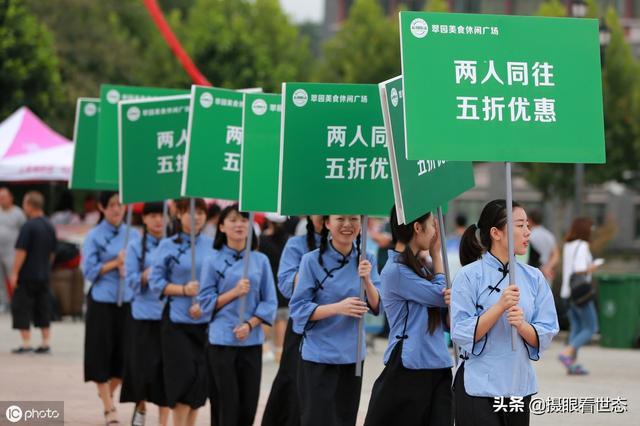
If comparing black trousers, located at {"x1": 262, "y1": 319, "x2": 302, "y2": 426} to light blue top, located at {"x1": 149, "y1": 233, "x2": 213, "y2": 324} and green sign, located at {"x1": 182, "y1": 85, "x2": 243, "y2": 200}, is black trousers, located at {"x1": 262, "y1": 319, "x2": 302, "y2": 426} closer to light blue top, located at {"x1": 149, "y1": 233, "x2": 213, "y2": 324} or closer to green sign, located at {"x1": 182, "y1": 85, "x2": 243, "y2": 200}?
light blue top, located at {"x1": 149, "y1": 233, "x2": 213, "y2": 324}

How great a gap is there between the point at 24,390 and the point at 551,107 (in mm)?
7941

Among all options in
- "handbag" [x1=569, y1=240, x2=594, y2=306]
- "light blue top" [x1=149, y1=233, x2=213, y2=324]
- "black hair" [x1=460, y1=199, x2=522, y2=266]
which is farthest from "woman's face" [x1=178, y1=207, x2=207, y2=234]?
"handbag" [x1=569, y1=240, x2=594, y2=306]

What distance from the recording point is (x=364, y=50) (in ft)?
174

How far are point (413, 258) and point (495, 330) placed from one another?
1065mm

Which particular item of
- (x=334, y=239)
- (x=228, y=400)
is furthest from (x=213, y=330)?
(x=334, y=239)

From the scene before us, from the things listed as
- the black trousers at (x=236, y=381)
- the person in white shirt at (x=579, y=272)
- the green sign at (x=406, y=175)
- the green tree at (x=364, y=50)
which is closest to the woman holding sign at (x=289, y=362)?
the black trousers at (x=236, y=381)

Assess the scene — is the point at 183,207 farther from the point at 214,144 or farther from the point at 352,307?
the point at 352,307

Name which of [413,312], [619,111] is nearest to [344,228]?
[413,312]

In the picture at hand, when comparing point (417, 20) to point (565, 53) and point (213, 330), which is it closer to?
point (565, 53)

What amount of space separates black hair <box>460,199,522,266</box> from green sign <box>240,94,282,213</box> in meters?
2.28

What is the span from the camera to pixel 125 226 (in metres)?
12.1

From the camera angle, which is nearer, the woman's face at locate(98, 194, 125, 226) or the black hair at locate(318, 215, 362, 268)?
the black hair at locate(318, 215, 362, 268)

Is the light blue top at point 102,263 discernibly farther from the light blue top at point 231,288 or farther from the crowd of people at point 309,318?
the light blue top at point 231,288

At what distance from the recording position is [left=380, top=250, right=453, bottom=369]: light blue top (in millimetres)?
7770
